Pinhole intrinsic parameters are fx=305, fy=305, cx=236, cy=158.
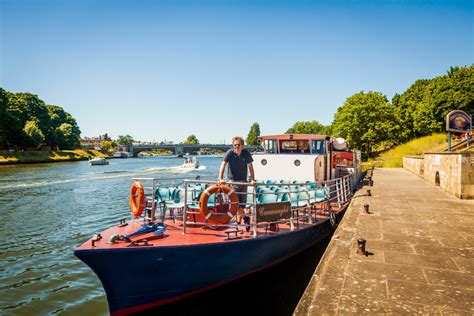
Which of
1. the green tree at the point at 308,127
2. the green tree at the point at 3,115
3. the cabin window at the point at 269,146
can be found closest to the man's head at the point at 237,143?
the cabin window at the point at 269,146

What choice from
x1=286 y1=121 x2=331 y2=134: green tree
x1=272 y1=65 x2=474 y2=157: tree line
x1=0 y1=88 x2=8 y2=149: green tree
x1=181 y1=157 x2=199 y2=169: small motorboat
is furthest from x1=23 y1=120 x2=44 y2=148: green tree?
x1=286 y1=121 x2=331 y2=134: green tree

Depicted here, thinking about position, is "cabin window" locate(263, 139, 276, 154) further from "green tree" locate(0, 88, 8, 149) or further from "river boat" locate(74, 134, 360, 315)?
"green tree" locate(0, 88, 8, 149)

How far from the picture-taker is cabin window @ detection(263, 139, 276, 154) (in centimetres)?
1303

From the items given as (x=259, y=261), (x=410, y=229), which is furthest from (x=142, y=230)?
(x=410, y=229)

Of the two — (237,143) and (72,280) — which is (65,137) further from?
(237,143)

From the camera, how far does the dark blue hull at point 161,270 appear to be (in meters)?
5.64

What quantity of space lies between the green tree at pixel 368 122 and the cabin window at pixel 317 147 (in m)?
40.4

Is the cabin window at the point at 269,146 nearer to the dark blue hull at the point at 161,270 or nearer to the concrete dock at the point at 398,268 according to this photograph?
the concrete dock at the point at 398,268

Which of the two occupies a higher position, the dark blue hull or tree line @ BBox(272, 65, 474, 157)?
tree line @ BBox(272, 65, 474, 157)

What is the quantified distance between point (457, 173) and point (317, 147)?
5.68 m

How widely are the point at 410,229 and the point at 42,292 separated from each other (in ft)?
32.4

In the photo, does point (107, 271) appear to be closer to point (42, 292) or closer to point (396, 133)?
point (42, 292)

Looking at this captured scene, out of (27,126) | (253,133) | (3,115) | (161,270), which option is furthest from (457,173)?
(253,133)

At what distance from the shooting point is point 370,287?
4.51 metres
